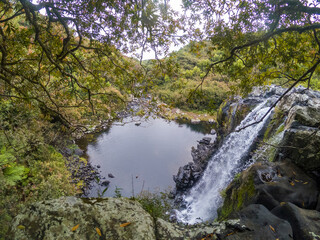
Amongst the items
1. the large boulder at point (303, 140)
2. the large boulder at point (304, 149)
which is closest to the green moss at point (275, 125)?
the large boulder at point (303, 140)

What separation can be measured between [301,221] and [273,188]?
5.13ft

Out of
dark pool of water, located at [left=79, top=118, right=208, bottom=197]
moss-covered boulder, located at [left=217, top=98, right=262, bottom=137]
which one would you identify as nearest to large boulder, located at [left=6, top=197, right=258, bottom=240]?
dark pool of water, located at [left=79, top=118, right=208, bottom=197]

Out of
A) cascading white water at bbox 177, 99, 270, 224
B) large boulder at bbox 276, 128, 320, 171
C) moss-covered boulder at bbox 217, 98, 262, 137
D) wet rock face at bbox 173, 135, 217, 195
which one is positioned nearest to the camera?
large boulder at bbox 276, 128, 320, 171

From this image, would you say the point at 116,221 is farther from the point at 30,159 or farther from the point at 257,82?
the point at 30,159

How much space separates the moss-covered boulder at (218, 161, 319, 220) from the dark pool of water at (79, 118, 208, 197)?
5.05m

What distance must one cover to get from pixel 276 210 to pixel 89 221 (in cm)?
294

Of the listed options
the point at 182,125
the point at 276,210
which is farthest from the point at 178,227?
the point at 182,125

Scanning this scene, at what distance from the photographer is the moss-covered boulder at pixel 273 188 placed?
414 cm

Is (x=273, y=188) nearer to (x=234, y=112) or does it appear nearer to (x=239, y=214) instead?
(x=239, y=214)

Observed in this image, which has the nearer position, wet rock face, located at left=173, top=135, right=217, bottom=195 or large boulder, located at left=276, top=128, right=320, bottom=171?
large boulder, located at left=276, top=128, right=320, bottom=171

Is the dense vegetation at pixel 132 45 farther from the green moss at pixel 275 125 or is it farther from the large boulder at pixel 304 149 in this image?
the green moss at pixel 275 125

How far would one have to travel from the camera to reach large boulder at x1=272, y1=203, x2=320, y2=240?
104 inches

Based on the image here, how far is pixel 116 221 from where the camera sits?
217 cm

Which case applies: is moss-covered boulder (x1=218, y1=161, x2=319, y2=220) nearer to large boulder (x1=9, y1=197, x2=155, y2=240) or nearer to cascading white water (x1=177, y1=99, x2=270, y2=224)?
large boulder (x1=9, y1=197, x2=155, y2=240)
